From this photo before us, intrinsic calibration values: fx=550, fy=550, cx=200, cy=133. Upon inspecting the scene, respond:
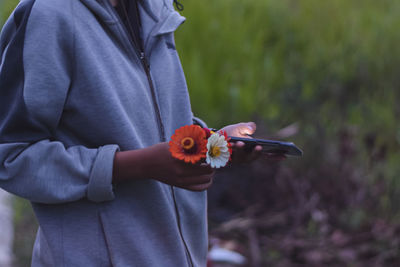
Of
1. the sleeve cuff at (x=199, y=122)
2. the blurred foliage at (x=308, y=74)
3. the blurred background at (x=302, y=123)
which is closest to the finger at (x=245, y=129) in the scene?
the sleeve cuff at (x=199, y=122)

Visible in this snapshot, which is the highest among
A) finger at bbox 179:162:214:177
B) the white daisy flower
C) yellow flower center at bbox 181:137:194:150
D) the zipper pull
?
the zipper pull

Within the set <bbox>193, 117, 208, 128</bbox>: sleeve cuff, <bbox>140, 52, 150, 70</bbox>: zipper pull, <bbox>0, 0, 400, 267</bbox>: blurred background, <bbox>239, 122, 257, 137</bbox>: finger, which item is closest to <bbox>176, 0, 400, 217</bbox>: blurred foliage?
<bbox>0, 0, 400, 267</bbox>: blurred background

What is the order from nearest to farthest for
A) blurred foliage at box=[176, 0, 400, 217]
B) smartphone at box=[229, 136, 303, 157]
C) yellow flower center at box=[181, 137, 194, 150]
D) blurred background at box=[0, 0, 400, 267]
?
yellow flower center at box=[181, 137, 194, 150], smartphone at box=[229, 136, 303, 157], blurred background at box=[0, 0, 400, 267], blurred foliage at box=[176, 0, 400, 217]

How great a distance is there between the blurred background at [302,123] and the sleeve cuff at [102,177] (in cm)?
157

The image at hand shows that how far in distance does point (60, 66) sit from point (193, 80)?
8.24ft

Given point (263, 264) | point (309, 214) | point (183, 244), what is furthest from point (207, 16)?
point (183, 244)

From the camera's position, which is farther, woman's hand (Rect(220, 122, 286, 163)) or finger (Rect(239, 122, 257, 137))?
finger (Rect(239, 122, 257, 137))

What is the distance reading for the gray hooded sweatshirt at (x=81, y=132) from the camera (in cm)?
123

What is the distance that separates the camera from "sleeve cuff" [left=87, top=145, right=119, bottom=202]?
124cm

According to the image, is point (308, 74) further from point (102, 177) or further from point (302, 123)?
point (102, 177)

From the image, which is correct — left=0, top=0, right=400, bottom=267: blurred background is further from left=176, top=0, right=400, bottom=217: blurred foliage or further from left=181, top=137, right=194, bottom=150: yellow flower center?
left=181, top=137, right=194, bottom=150: yellow flower center

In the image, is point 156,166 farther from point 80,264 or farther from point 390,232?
point 390,232

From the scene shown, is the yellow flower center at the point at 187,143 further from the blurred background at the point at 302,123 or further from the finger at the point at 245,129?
the blurred background at the point at 302,123

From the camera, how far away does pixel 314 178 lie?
359 centimetres
